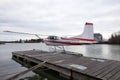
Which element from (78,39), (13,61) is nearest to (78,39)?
(78,39)

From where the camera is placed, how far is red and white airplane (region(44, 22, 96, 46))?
10828mm

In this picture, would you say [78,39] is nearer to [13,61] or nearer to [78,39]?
[78,39]

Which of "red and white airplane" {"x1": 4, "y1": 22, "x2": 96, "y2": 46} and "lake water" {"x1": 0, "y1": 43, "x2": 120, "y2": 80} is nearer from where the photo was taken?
"lake water" {"x1": 0, "y1": 43, "x2": 120, "y2": 80}

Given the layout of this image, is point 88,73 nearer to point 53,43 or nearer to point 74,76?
point 74,76

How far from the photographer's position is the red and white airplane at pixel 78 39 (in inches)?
426

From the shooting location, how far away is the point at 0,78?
654 centimetres

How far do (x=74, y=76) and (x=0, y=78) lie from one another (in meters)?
4.12

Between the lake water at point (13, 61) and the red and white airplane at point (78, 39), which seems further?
the red and white airplane at point (78, 39)

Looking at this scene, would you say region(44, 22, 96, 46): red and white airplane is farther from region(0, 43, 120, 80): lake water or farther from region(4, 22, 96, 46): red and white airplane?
region(0, 43, 120, 80): lake water

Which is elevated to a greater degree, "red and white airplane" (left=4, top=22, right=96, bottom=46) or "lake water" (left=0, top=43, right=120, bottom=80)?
"red and white airplane" (left=4, top=22, right=96, bottom=46)

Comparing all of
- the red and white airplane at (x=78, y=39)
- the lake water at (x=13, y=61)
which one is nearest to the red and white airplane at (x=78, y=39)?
the red and white airplane at (x=78, y=39)

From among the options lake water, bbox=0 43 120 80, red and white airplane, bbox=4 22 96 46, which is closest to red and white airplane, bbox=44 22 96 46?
red and white airplane, bbox=4 22 96 46

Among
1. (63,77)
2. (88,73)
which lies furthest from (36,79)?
(88,73)

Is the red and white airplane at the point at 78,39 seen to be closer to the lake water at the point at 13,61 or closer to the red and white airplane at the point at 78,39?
the red and white airplane at the point at 78,39
